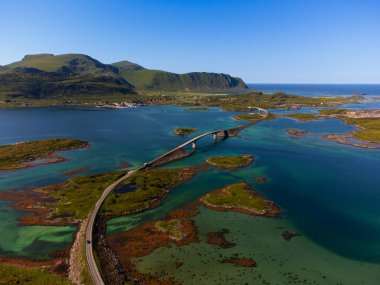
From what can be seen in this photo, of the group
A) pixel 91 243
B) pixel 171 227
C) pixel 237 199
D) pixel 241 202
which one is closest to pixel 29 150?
pixel 91 243

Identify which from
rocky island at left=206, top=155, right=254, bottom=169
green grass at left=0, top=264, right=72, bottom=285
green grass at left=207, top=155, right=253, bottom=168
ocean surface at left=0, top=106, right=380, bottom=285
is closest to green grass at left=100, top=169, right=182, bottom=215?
ocean surface at left=0, top=106, right=380, bottom=285

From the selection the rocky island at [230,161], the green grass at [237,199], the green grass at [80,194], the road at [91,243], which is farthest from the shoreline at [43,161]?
the green grass at [237,199]

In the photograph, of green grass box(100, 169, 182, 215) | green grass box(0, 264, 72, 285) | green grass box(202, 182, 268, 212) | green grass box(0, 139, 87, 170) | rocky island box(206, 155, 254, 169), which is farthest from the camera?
green grass box(0, 139, 87, 170)

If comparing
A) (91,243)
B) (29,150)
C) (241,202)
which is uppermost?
(29,150)

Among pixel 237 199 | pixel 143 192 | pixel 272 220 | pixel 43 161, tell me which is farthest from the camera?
pixel 43 161

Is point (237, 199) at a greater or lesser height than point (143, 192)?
lesser

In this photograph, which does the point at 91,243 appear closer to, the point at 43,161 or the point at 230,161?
the point at 230,161

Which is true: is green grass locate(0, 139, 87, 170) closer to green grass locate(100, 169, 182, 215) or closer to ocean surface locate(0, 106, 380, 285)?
ocean surface locate(0, 106, 380, 285)

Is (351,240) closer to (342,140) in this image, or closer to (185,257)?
(185,257)
